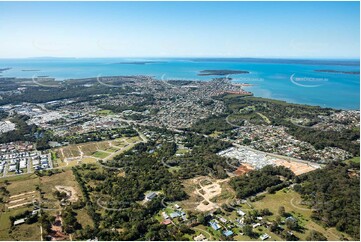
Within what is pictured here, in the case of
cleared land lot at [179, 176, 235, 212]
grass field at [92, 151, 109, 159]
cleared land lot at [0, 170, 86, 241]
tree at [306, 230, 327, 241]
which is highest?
tree at [306, 230, 327, 241]

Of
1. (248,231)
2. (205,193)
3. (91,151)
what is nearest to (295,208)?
(248,231)

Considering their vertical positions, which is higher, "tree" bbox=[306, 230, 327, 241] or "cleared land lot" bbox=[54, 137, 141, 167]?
"tree" bbox=[306, 230, 327, 241]

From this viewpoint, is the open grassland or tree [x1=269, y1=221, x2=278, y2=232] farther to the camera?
tree [x1=269, y1=221, x2=278, y2=232]

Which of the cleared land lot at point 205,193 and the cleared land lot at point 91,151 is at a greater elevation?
the cleared land lot at point 205,193

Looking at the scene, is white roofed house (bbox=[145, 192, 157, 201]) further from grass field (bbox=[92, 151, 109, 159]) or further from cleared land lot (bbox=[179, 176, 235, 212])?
grass field (bbox=[92, 151, 109, 159])

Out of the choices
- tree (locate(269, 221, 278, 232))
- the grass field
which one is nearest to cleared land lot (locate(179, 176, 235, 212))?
tree (locate(269, 221, 278, 232))

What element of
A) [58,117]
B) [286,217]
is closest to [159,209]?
[286,217]

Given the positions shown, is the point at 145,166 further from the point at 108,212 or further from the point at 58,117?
the point at 58,117

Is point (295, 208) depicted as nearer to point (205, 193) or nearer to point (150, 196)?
point (205, 193)

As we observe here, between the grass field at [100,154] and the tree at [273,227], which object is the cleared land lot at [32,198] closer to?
the grass field at [100,154]

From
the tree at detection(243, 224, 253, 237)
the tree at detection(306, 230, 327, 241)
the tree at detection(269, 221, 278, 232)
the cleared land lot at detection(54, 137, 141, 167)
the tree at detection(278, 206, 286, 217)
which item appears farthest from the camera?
the cleared land lot at detection(54, 137, 141, 167)

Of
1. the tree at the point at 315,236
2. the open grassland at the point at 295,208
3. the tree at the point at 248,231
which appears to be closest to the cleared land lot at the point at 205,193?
the open grassland at the point at 295,208

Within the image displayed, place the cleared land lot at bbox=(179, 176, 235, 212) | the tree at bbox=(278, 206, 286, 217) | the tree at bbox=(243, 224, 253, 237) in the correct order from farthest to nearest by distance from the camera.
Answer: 1. the cleared land lot at bbox=(179, 176, 235, 212)
2. the tree at bbox=(278, 206, 286, 217)
3. the tree at bbox=(243, 224, 253, 237)
